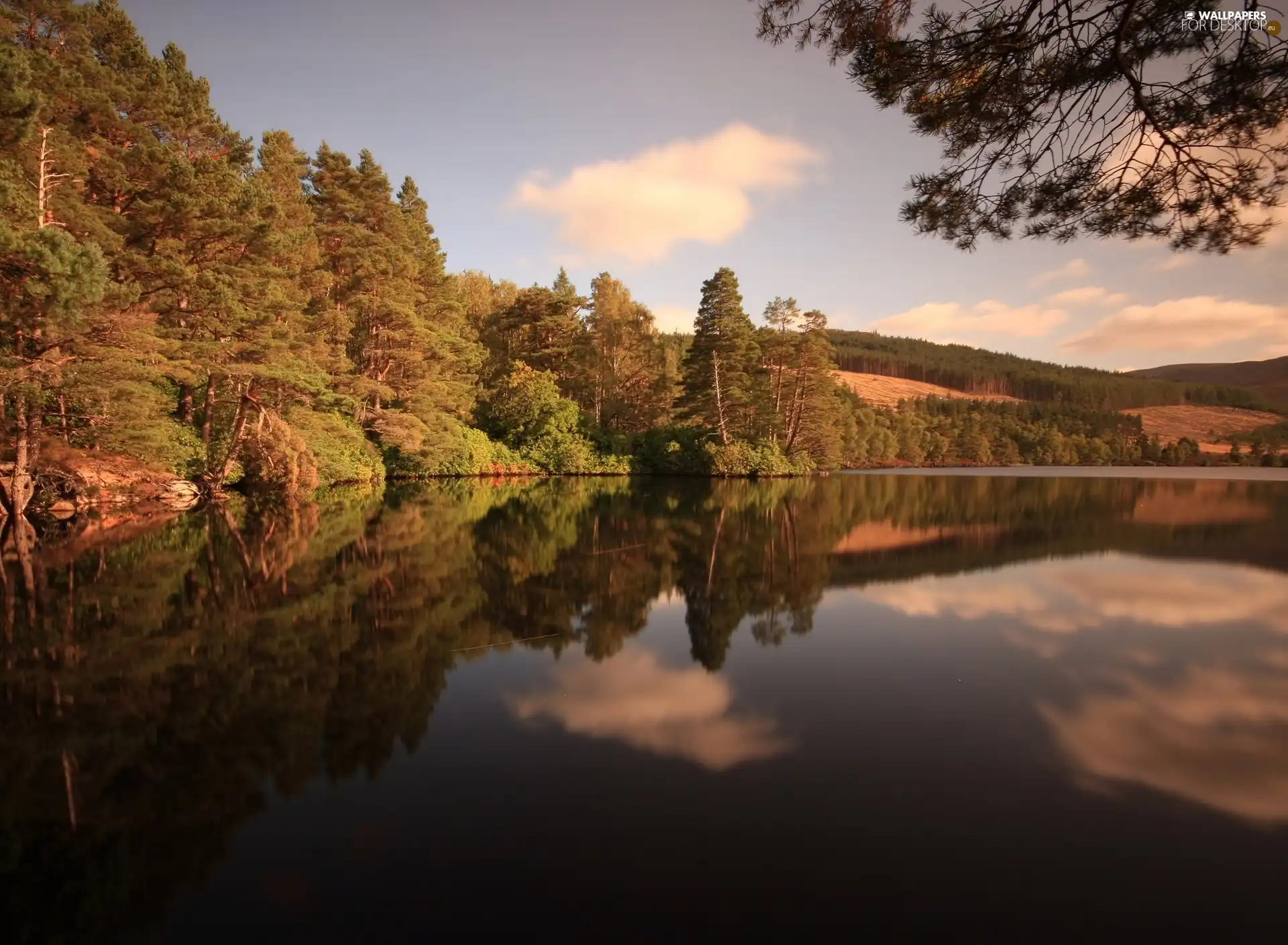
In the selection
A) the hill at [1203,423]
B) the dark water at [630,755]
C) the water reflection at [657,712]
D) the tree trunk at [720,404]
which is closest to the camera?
the dark water at [630,755]

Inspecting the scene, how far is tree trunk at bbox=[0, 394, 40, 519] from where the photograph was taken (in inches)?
644

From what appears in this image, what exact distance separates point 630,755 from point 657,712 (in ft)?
3.16

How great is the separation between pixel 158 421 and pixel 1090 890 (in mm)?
23394

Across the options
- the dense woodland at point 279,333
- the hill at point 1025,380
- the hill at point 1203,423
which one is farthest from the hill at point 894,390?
Result: the dense woodland at point 279,333

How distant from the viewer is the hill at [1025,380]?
400 feet

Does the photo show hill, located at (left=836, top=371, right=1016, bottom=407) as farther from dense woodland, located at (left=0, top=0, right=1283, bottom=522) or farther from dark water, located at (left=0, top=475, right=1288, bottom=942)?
dark water, located at (left=0, top=475, right=1288, bottom=942)

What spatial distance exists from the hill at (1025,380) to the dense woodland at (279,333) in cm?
6674

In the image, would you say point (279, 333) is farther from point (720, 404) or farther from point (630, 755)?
point (720, 404)

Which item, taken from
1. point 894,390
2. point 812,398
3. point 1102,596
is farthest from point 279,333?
point 894,390

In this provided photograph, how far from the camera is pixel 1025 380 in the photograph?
140 meters

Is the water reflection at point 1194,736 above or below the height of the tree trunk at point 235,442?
below

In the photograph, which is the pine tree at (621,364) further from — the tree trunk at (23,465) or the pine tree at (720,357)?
the tree trunk at (23,465)

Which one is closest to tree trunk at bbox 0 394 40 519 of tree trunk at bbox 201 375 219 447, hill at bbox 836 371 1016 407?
tree trunk at bbox 201 375 219 447

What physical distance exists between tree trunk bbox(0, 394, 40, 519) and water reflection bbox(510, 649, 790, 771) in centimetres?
1767
